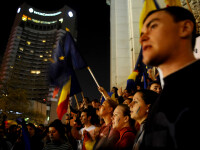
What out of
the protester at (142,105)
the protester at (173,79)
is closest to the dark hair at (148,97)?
the protester at (142,105)

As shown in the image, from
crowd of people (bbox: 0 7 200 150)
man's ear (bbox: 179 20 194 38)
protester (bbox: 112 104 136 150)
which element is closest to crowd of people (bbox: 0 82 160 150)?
protester (bbox: 112 104 136 150)

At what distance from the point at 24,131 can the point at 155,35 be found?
4830 mm

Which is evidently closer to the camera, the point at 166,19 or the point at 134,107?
the point at 166,19

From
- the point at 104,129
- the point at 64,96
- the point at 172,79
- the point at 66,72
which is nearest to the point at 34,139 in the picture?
the point at 64,96

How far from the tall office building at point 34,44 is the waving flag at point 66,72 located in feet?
288

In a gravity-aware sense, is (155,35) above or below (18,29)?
below

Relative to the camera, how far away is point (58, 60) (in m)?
6.00

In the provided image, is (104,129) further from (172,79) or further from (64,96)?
(64,96)

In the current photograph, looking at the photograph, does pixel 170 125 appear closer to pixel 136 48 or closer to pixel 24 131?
pixel 24 131

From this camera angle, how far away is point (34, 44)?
103000mm

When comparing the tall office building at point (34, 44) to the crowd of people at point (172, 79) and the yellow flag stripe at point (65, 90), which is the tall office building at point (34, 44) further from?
the crowd of people at point (172, 79)

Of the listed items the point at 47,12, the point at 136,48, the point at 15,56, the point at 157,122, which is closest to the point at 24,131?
the point at 157,122

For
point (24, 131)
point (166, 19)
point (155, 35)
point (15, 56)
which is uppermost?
point (15, 56)

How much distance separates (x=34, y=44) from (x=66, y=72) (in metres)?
108
